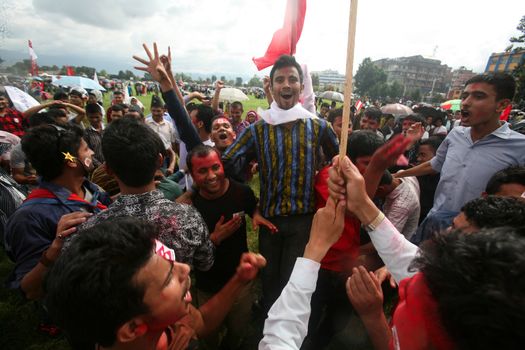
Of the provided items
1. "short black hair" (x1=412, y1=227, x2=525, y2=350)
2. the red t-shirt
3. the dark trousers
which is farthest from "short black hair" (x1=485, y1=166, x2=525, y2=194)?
"short black hair" (x1=412, y1=227, x2=525, y2=350)

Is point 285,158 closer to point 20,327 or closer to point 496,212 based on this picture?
point 496,212

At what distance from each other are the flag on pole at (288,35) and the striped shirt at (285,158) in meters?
0.96

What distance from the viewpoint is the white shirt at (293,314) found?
3.60ft

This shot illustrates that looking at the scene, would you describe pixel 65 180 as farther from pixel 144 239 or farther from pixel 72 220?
pixel 144 239

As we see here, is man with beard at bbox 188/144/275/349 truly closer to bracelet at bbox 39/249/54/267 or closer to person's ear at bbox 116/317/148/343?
bracelet at bbox 39/249/54/267

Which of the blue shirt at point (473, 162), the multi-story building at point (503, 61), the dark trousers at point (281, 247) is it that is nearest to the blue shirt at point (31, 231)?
the dark trousers at point (281, 247)

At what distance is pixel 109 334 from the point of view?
91 cm

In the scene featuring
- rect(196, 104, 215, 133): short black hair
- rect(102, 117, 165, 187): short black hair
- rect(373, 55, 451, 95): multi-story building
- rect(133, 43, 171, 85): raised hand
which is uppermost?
rect(133, 43, 171, 85): raised hand

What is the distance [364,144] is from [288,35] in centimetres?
146

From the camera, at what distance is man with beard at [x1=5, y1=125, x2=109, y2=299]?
163 centimetres

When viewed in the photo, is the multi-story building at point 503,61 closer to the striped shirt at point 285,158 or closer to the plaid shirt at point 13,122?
the striped shirt at point 285,158

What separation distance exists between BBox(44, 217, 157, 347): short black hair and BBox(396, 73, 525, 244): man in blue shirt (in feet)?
8.54

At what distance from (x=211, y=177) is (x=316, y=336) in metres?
1.70

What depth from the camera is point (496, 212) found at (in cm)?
133
